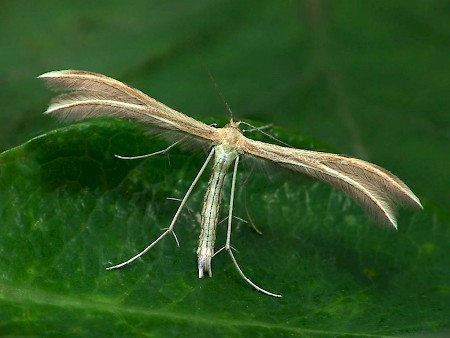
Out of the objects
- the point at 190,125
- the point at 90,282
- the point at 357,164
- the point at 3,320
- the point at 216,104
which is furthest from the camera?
the point at 216,104

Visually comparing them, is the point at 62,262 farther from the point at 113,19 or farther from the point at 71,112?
the point at 113,19

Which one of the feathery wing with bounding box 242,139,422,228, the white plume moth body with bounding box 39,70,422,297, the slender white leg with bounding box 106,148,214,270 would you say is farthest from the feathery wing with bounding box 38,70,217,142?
the feathery wing with bounding box 242,139,422,228

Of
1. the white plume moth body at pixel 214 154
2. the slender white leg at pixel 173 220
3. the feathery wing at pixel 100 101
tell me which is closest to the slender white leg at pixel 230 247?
the white plume moth body at pixel 214 154

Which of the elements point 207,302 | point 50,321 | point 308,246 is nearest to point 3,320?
point 50,321

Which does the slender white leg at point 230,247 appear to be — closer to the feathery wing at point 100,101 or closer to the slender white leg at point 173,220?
the slender white leg at point 173,220

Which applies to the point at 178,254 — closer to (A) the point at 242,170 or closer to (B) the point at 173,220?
(B) the point at 173,220

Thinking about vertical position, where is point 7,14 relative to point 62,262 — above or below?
above
